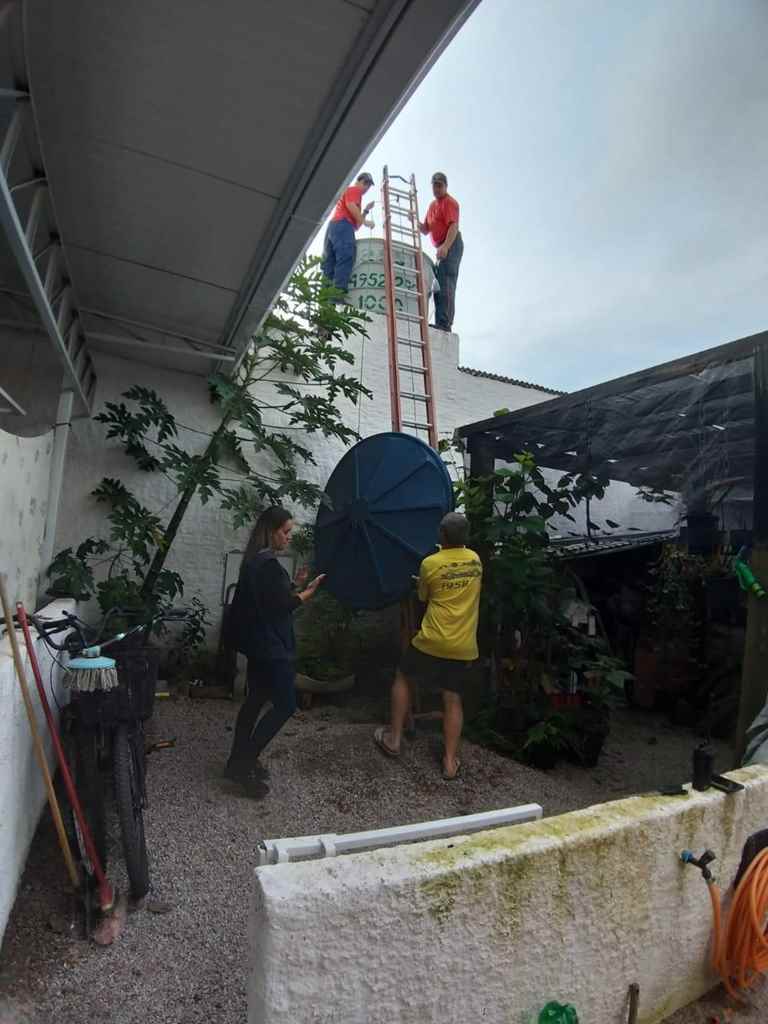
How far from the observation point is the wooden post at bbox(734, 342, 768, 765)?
11.8ft

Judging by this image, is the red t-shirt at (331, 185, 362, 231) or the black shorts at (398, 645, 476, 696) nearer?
the black shorts at (398, 645, 476, 696)

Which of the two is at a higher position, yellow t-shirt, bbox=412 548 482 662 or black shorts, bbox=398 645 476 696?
yellow t-shirt, bbox=412 548 482 662

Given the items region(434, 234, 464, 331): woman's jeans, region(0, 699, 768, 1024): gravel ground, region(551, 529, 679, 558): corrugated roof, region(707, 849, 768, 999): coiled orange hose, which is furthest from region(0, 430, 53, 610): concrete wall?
region(434, 234, 464, 331): woman's jeans

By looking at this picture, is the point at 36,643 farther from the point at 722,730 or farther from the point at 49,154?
the point at 722,730

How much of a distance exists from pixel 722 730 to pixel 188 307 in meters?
5.82

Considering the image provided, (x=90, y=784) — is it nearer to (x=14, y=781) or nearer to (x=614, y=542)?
(x=14, y=781)

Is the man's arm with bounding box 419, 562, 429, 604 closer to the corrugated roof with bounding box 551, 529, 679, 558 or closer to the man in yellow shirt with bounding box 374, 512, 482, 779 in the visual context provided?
the man in yellow shirt with bounding box 374, 512, 482, 779

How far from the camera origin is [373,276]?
805 cm

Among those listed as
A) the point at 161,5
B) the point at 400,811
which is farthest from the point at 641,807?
the point at 161,5

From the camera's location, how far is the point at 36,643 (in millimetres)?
2816

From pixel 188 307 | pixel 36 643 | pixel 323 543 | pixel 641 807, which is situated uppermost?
pixel 188 307

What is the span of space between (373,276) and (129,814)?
707 centimetres

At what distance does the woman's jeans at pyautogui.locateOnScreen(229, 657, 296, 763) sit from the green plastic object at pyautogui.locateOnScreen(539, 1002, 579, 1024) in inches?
78.2

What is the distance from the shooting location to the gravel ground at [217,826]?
201 centimetres
